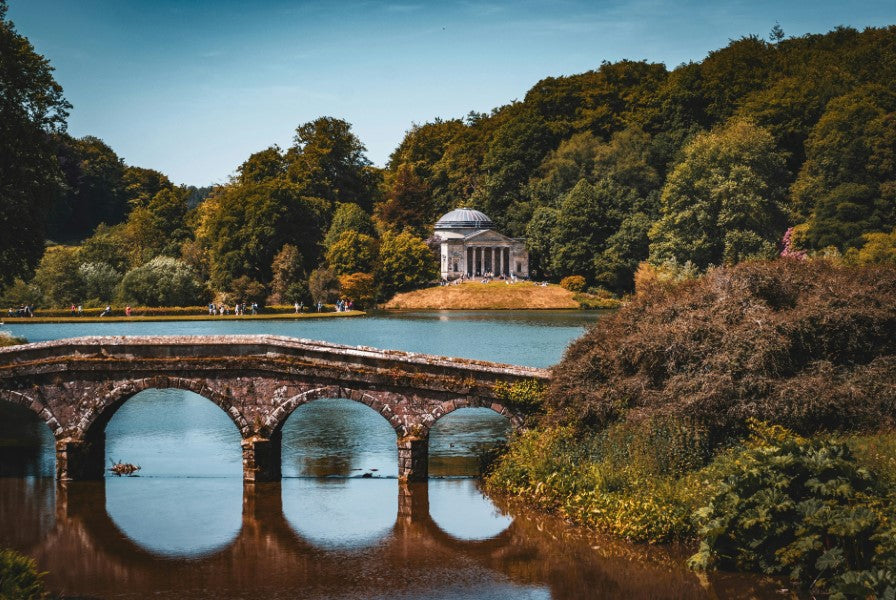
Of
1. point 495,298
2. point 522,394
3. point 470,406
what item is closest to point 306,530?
point 470,406

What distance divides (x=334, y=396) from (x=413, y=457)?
8.89 feet

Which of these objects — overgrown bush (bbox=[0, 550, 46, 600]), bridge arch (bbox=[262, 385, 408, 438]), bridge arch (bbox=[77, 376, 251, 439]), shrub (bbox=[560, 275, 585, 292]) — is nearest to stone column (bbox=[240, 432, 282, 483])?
bridge arch (bbox=[262, 385, 408, 438])

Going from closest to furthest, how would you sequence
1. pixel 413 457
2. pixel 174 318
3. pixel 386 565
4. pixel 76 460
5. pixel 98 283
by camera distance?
pixel 386 565 < pixel 413 457 < pixel 76 460 < pixel 174 318 < pixel 98 283

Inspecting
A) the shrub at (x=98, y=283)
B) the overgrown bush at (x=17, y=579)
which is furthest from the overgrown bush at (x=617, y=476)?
the shrub at (x=98, y=283)

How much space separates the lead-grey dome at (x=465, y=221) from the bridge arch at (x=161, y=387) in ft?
312

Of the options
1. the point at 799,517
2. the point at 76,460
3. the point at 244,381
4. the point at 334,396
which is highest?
the point at 244,381

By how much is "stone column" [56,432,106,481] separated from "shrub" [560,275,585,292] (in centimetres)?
7927

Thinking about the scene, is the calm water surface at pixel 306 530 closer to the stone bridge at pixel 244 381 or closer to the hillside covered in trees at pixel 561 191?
the stone bridge at pixel 244 381

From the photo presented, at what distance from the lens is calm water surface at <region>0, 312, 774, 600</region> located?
2092 cm

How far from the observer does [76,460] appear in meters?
29.4

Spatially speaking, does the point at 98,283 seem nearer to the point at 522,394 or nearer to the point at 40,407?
the point at 40,407

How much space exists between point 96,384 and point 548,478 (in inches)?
512

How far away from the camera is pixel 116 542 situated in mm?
24438

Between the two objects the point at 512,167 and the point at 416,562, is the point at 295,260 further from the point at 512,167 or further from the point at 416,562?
the point at 416,562
